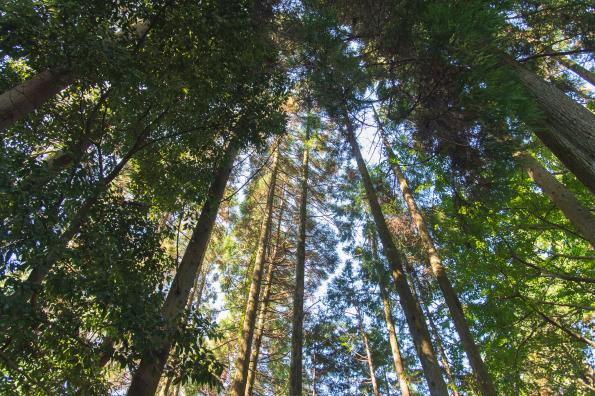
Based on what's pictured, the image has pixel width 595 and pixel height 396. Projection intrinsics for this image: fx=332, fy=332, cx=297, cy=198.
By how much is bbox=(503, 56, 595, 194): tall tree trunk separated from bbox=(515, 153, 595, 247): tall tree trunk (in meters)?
1.98

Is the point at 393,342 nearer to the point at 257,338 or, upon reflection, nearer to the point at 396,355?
the point at 396,355

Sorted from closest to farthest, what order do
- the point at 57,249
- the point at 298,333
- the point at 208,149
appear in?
the point at 57,249
the point at 208,149
the point at 298,333

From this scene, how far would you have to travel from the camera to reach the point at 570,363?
838 cm

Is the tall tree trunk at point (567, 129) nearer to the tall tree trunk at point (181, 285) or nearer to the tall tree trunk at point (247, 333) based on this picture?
the tall tree trunk at point (181, 285)

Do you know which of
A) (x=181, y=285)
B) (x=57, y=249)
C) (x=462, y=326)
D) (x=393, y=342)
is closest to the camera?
(x=57, y=249)

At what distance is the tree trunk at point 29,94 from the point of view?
3375mm

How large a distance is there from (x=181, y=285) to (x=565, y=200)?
21.1ft

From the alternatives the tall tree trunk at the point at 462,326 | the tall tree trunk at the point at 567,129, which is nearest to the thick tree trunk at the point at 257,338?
the tall tree trunk at the point at 462,326

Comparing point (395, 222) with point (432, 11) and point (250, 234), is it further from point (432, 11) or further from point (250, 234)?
point (432, 11)

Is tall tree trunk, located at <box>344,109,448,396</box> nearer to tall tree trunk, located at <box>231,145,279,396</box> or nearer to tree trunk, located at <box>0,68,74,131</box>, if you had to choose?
tall tree trunk, located at <box>231,145,279,396</box>

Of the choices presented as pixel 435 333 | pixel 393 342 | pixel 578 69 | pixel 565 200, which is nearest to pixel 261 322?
pixel 393 342

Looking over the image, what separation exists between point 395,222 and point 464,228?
6.74 m

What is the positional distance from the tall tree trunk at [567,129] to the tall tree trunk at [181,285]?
4170 millimetres

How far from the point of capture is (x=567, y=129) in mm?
3711
